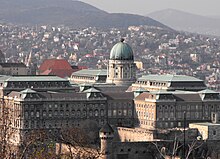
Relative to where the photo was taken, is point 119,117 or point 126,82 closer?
point 119,117

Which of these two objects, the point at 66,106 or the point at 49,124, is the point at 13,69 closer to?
the point at 66,106

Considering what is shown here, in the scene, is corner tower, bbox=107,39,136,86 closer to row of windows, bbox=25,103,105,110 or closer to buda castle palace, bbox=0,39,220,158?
buda castle palace, bbox=0,39,220,158

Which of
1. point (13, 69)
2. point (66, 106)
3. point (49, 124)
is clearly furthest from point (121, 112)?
point (13, 69)

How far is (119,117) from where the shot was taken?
440 ft

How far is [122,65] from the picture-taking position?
151625 mm

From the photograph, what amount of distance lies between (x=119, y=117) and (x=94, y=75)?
97.4 ft

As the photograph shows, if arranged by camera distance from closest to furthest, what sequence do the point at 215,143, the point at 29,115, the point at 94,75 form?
the point at 215,143
the point at 29,115
the point at 94,75

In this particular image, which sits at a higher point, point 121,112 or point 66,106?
point 66,106

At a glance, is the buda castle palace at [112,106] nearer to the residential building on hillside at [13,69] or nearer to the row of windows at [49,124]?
the row of windows at [49,124]

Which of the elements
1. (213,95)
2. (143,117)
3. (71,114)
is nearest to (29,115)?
(71,114)

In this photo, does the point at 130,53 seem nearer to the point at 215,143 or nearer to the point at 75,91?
the point at 75,91

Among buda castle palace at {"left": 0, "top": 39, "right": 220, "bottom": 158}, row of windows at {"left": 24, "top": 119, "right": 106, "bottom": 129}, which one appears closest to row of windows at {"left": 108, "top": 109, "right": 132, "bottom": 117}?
buda castle palace at {"left": 0, "top": 39, "right": 220, "bottom": 158}

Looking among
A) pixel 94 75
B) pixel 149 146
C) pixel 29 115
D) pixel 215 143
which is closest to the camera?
pixel 149 146

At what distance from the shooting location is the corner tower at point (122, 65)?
151 meters
